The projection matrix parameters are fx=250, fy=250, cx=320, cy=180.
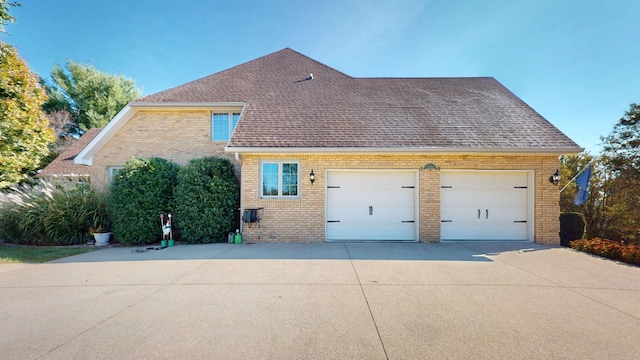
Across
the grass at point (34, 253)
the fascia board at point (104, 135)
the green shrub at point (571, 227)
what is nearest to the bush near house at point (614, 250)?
the green shrub at point (571, 227)

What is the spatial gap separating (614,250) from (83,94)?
34387mm

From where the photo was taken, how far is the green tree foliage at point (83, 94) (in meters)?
22.3

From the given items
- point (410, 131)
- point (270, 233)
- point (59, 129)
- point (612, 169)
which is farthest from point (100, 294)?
point (59, 129)

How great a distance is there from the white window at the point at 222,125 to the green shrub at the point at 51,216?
4.57 meters

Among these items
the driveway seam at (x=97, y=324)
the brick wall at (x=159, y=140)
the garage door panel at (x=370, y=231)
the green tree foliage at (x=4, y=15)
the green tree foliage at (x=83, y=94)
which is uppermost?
the green tree foliage at (x=83, y=94)

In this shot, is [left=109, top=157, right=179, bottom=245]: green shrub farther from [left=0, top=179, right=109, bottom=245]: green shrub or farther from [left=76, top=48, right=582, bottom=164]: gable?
[left=76, top=48, right=582, bottom=164]: gable

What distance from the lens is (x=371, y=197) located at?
8383mm

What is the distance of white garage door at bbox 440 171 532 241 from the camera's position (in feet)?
27.2

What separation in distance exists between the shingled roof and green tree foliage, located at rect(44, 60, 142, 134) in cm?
1775

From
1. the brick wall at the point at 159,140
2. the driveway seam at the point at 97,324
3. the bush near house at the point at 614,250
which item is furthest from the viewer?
the brick wall at the point at 159,140

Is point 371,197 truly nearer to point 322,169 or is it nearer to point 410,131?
point 322,169

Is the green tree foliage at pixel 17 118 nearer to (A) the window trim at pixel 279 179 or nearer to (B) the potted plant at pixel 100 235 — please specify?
(B) the potted plant at pixel 100 235

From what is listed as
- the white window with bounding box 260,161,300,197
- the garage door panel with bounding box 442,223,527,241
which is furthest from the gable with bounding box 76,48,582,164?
the garage door panel with bounding box 442,223,527,241

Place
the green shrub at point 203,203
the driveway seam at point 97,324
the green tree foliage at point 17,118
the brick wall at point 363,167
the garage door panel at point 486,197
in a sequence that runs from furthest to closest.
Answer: the garage door panel at point 486,197, the brick wall at point 363,167, the green shrub at point 203,203, the green tree foliage at point 17,118, the driveway seam at point 97,324
